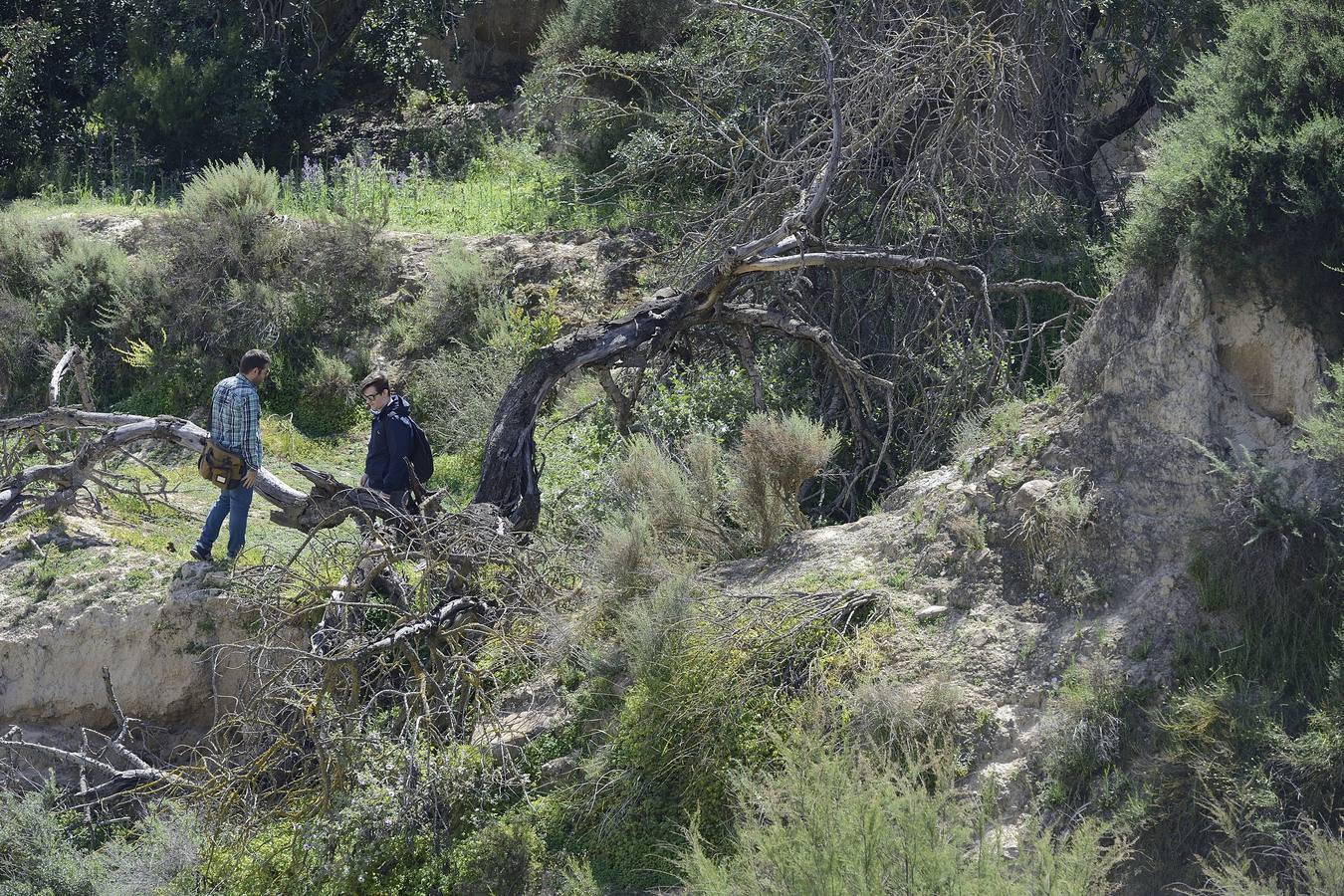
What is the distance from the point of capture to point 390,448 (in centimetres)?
875

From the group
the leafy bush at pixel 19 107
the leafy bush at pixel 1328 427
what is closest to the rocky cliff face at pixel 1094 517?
the leafy bush at pixel 1328 427

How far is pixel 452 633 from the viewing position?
25.3 feet

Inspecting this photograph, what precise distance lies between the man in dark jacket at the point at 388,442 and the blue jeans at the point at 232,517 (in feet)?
2.79

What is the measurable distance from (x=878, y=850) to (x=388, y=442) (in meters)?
4.88

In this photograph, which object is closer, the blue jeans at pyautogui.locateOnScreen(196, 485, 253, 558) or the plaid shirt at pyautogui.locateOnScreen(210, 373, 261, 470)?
the plaid shirt at pyautogui.locateOnScreen(210, 373, 261, 470)

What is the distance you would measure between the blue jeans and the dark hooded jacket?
887 mm

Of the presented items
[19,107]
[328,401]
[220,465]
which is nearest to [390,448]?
[220,465]

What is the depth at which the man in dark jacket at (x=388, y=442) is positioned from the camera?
873cm

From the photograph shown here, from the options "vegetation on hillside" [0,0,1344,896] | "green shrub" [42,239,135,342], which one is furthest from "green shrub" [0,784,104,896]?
"green shrub" [42,239,135,342]

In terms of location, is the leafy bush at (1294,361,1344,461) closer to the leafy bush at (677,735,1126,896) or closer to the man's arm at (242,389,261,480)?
the leafy bush at (677,735,1126,896)

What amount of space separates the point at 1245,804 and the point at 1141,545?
159 centimetres

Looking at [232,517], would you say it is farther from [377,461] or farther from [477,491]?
[477,491]

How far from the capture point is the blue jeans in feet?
29.5

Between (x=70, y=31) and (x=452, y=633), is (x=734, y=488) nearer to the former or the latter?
(x=452, y=633)
